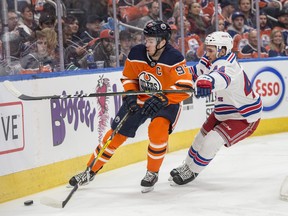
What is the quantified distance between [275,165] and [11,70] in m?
2.03

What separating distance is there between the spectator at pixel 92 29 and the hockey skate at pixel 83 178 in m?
1.31

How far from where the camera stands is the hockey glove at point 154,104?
3.91 m

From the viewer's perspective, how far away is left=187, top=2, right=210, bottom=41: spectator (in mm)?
6465

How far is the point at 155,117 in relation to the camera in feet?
13.4

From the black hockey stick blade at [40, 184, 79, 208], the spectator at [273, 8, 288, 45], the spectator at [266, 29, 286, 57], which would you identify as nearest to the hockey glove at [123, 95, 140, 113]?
the black hockey stick blade at [40, 184, 79, 208]

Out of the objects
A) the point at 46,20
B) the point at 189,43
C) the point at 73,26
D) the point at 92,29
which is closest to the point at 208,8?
Answer: the point at 189,43

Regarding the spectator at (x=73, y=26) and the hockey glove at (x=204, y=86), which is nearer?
the hockey glove at (x=204, y=86)

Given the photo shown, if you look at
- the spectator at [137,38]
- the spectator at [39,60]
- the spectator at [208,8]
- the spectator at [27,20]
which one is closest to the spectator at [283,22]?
the spectator at [208,8]

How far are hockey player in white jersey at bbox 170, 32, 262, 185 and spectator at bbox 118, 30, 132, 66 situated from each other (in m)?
1.29

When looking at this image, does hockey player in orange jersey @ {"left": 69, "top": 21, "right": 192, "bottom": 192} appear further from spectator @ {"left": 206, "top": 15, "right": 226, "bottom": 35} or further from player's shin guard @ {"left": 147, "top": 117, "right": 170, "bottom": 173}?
spectator @ {"left": 206, "top": 15, "right": 226, "bottom": 35}

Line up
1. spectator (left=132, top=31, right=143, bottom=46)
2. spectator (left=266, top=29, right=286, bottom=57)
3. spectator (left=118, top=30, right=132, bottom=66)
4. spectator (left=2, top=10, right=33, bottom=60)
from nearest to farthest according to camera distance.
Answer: spectator (left=2, top=10, right=33, bottom=60), spectator (left=118, top=30, right=132, bottom=66), spectator (left=132, top=31, right=143, bottom=46), spectator (left=266, top=29, right=286, bottom=57)

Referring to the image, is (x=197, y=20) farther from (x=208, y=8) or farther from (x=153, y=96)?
(x=153, y=96)

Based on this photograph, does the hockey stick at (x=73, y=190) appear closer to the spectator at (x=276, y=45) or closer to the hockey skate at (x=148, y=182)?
the hockey skate at (x=148, y=182)

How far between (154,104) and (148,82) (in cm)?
34
